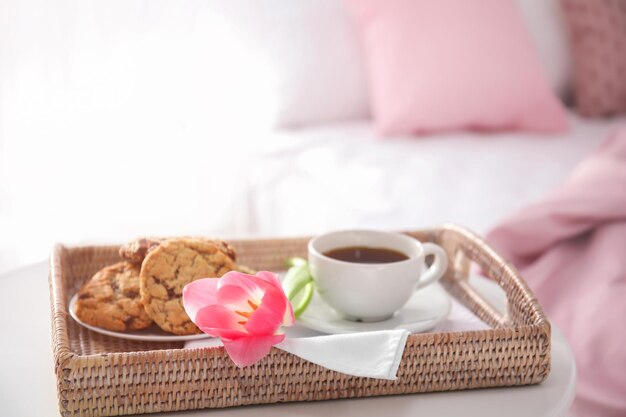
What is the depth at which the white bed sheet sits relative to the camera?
1.84m

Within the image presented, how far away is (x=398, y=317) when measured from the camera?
39.6 inches

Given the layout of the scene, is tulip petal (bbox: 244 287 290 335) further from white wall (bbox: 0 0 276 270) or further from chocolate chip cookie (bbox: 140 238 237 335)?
white wall (bbox: 0 0 276 270)

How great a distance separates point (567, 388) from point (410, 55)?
5.13 ft

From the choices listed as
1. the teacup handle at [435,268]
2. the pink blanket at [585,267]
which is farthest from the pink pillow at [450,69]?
the teacup handle at [435,268]

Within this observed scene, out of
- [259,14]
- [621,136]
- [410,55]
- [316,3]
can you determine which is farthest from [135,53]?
[621,136]

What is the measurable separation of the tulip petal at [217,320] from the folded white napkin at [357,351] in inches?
2.1

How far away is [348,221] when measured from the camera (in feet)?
6.00

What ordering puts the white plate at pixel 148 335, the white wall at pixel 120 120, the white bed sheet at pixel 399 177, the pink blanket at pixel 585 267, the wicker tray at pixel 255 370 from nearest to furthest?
the wicker tray at pixel 255 370 → the white plate at pixel 148 335 → the pink blanket at pixel 585 267 → the white bed sheet at pixel 399 177 → the white wall at pixel 120 120

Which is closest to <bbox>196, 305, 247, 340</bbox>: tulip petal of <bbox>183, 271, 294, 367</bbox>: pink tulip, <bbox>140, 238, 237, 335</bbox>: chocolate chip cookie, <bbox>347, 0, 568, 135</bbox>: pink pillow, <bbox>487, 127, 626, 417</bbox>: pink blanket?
<bbox>183, 271, 294, 367</bbox>: pink tulip

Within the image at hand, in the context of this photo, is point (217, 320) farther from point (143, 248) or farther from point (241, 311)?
point (143, 248)

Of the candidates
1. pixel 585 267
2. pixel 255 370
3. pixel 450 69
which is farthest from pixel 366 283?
pixel 450 69

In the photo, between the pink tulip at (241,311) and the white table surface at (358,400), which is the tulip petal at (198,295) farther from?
the white table surface at (358,400)

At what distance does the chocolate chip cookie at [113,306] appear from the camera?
0.95 meters

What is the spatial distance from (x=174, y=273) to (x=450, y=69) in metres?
1.55
